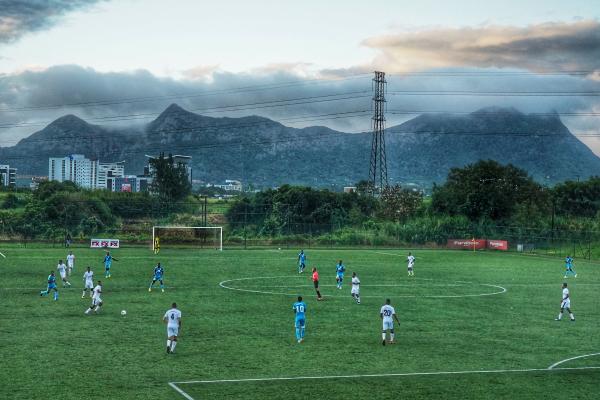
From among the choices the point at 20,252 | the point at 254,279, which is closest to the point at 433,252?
the point at 254,279

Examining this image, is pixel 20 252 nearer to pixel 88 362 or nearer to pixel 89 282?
pixel 89 282

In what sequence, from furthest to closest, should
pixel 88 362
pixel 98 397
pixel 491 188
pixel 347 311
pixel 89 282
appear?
pixel 491 188
pixel 89 282
pixel 347 311
pixel 88 362
pixel 98 397

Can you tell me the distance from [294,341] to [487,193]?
317ft

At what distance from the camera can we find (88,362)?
27.1 m

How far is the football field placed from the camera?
79.9ft

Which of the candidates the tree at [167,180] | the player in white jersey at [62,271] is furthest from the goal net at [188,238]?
the tree at [167,180]

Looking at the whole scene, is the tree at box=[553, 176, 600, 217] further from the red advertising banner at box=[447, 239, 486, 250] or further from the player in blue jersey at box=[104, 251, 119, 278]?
the player in blue jersey at box=[104, 251, 119, 278]

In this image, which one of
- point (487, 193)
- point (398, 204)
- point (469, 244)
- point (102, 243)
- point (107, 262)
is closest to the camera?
point (107, 262)

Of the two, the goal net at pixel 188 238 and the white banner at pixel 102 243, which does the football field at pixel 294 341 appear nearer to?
the white banner at pixel 102 243

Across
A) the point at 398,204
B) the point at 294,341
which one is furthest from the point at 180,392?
the point at 398,204

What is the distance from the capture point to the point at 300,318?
3161 centimetres

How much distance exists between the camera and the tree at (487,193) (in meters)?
123

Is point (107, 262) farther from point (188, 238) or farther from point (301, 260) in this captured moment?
point (188, 238)

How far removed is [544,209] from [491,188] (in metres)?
21.5
